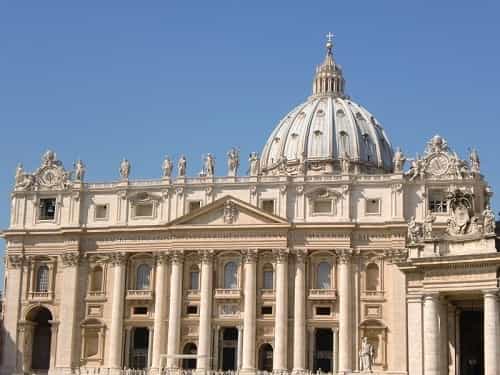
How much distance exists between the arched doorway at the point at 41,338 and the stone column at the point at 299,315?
2228 cm

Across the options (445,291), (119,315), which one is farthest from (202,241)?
Answer: (445,291)

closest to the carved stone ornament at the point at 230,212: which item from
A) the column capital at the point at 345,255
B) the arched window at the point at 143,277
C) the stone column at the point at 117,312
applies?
the arched window at the point at 143,277

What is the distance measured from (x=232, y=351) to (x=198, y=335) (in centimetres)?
317

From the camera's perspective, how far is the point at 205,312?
79375 mm

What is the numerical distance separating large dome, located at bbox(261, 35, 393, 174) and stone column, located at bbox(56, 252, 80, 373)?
3410 centimetres

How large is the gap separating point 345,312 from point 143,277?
57.7ft

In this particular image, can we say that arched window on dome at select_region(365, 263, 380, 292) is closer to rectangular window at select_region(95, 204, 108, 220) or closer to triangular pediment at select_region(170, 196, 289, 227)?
triangular pediment at select_region(170, 196, 289, 227)

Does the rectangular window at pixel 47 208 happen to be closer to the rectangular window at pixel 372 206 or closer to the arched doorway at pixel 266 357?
the arched doorway at pixel 266 357

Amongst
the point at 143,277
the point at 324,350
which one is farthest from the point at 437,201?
the point at 143,277

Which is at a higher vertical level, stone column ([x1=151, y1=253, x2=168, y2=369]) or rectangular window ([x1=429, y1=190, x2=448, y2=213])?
rectangular window ([x1=429, y1=190, x2=448, y2=213])

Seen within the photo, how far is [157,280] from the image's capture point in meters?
81.4

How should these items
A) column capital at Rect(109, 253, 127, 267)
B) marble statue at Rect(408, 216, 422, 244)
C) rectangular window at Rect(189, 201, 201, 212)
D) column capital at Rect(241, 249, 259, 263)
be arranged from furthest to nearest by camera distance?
column capital at Rect(109, 253, 127, 267)
rectangular window at Rect(189, 201, 201, 212)
column capital at Rect(241, 249, 259, 263)
marble statue at Rect(408, 216, 422, 244)

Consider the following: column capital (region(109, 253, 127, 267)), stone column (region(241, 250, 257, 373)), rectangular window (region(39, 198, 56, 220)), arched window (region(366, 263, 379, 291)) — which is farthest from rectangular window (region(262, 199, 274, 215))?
rectangular window (region(39, 198, 56, 220))

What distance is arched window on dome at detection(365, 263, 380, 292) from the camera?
7812cm
